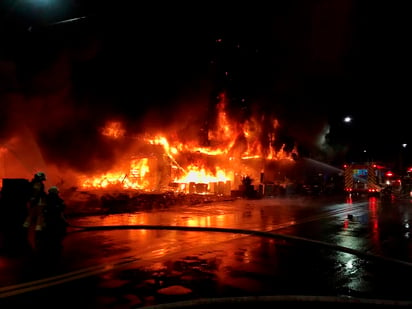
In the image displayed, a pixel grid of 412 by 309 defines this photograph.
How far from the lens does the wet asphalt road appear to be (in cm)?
494

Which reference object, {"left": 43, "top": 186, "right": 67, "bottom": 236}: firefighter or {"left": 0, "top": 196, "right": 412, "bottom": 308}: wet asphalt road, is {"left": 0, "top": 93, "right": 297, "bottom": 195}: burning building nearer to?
{"left": 43, "top": 186, "right": 67, "bottom": 236}: firefighter

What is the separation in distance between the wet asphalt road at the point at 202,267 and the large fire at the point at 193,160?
1190 centimetres

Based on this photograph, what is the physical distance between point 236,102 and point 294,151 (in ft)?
28.0

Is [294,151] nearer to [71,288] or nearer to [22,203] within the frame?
[22,203]

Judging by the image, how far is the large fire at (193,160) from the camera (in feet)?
73.8

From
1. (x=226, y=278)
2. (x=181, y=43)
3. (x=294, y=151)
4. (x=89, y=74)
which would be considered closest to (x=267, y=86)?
(x=294, y=151)

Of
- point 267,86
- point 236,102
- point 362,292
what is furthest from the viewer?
point 267,86

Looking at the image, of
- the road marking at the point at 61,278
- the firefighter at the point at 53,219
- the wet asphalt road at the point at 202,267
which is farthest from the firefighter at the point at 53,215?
the road marking at the point at 61,278

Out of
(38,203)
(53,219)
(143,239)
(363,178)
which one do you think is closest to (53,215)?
(53,219)

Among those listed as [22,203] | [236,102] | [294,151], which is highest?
[236,102]

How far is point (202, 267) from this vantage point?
20.7ft

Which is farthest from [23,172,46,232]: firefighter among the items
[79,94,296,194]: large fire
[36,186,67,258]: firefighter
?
[79,94,296,194]: large fire

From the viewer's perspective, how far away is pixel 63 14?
18594 millimetres

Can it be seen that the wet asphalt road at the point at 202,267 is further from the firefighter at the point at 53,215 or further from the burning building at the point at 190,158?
the burning building at the point at 190,158
